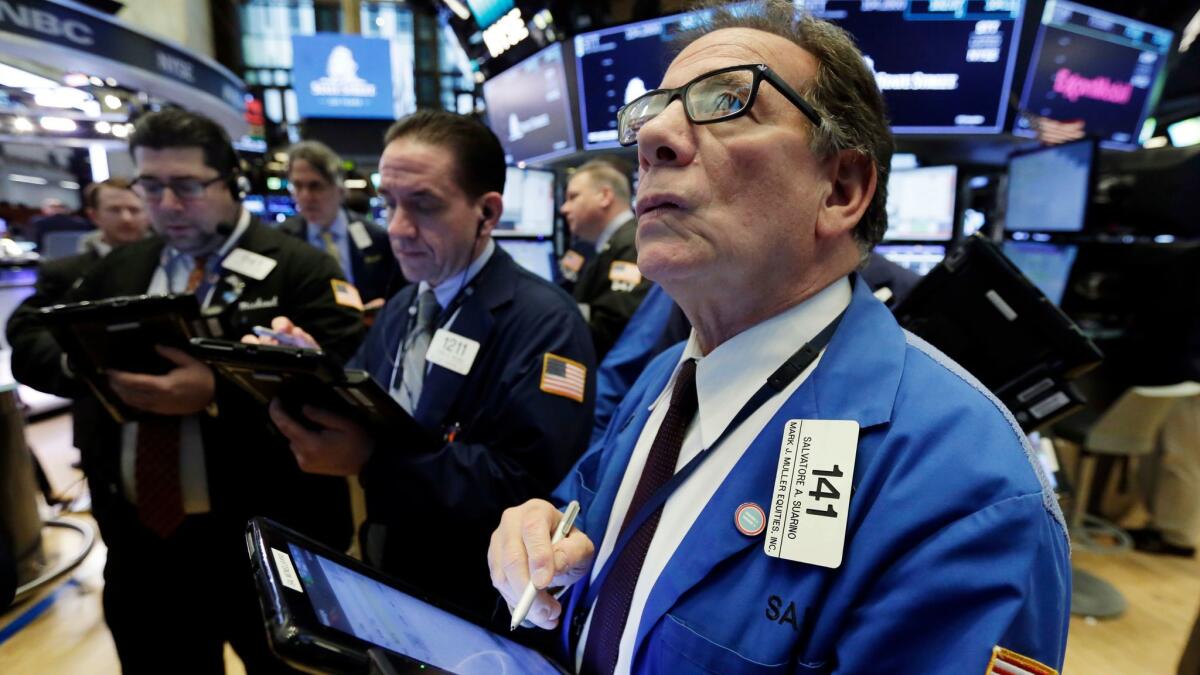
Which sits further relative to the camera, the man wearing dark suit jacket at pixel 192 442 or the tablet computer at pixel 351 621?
the man wearing dark suit jacket at pixel 192 442

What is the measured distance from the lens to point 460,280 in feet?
5.14

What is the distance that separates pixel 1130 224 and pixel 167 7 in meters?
12.4

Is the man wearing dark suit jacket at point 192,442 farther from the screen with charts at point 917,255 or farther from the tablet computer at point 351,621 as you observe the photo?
the screen with charts at point 917,255

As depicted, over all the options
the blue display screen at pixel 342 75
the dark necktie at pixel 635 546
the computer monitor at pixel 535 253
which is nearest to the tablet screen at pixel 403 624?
the dark necktie at pixel 635 546

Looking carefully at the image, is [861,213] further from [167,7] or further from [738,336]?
[167,7]

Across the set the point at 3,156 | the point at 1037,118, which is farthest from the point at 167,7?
the point at 1037,118

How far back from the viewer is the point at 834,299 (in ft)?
2.81

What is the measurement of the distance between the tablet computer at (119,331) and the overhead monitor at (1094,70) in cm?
422

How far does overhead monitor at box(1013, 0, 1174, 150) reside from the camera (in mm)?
3244

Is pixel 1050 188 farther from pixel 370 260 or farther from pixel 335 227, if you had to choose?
pixel 335 227

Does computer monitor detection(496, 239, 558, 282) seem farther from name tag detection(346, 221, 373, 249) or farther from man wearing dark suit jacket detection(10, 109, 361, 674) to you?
man wearing dark suit jacket detection(10, 109, 361, 674)

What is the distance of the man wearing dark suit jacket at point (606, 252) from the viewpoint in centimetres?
280

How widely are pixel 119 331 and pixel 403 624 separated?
3.62 feet

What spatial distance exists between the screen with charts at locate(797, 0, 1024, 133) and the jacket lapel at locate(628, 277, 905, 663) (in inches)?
121
